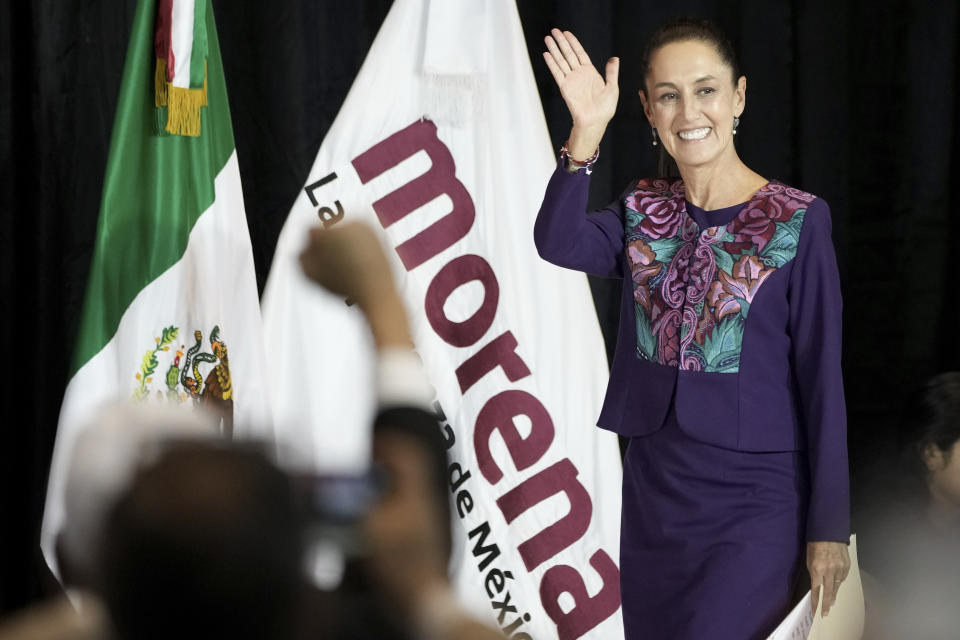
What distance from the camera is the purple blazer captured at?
185 centimetres

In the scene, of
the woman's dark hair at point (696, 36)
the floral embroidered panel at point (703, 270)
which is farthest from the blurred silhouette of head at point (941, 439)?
the woman's dark hair at point (696, 36)

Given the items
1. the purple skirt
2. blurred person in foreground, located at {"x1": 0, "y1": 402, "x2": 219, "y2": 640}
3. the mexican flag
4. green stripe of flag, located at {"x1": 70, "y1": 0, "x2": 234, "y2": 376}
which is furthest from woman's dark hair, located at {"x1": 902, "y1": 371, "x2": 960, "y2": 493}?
blurred person in foreground, located at {"x1": 0, "y1": 402, "x2": 219, "y2": 640}

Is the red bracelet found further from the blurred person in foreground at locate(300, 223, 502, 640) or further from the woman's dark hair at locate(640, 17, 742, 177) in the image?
the blurred person in foreground at locate(300, 223, 502, 640)

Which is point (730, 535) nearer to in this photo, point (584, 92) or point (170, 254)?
point (584, 92)

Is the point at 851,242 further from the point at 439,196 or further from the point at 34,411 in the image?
the point at 34,411

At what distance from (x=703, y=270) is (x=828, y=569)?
0.54 metres

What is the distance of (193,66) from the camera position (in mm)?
2525

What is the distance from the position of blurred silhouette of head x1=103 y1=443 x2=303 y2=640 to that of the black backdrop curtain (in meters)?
2.36

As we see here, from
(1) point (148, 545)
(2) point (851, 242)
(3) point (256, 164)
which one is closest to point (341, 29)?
(3) point (256, 164)

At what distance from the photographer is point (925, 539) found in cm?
227

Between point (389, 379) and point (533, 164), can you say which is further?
point (533, 164)

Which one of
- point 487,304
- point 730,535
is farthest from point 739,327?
point 487,304

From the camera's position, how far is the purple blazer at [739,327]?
185 centimetres

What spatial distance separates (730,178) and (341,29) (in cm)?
141
